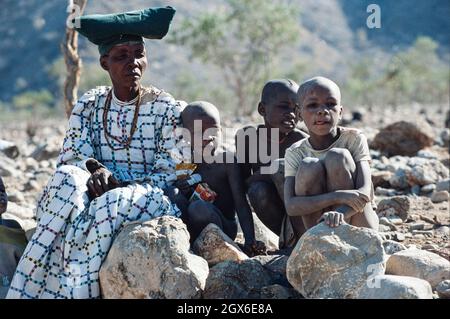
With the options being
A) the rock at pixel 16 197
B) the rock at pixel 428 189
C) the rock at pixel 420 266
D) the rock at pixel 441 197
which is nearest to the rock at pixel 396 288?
the rock at pixel 420 266

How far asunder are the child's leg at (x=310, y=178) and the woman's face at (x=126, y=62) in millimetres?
1298

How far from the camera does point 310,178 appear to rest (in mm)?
3854

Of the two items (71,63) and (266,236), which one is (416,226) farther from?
(71,63)

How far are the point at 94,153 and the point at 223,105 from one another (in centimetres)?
3401

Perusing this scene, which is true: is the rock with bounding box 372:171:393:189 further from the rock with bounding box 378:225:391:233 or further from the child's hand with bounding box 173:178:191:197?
the child's hand with bounding box 173:178:191:197

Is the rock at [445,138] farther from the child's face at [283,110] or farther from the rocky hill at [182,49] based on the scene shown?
the rocky hill at [182,49]

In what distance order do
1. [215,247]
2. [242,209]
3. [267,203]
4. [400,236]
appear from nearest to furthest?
[215,247]
[242,209]
[267,203]
[400,236]

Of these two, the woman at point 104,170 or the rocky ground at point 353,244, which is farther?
the woman at point 104,170

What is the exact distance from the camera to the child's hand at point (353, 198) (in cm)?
375

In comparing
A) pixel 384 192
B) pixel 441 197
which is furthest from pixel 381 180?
pixel 441 197

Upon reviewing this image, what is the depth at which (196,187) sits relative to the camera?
4.59m

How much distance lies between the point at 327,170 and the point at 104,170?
131cm

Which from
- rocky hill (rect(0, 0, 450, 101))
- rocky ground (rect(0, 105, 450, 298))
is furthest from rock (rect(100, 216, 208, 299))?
rocky hill (rect(0, 0, 450, 101))
